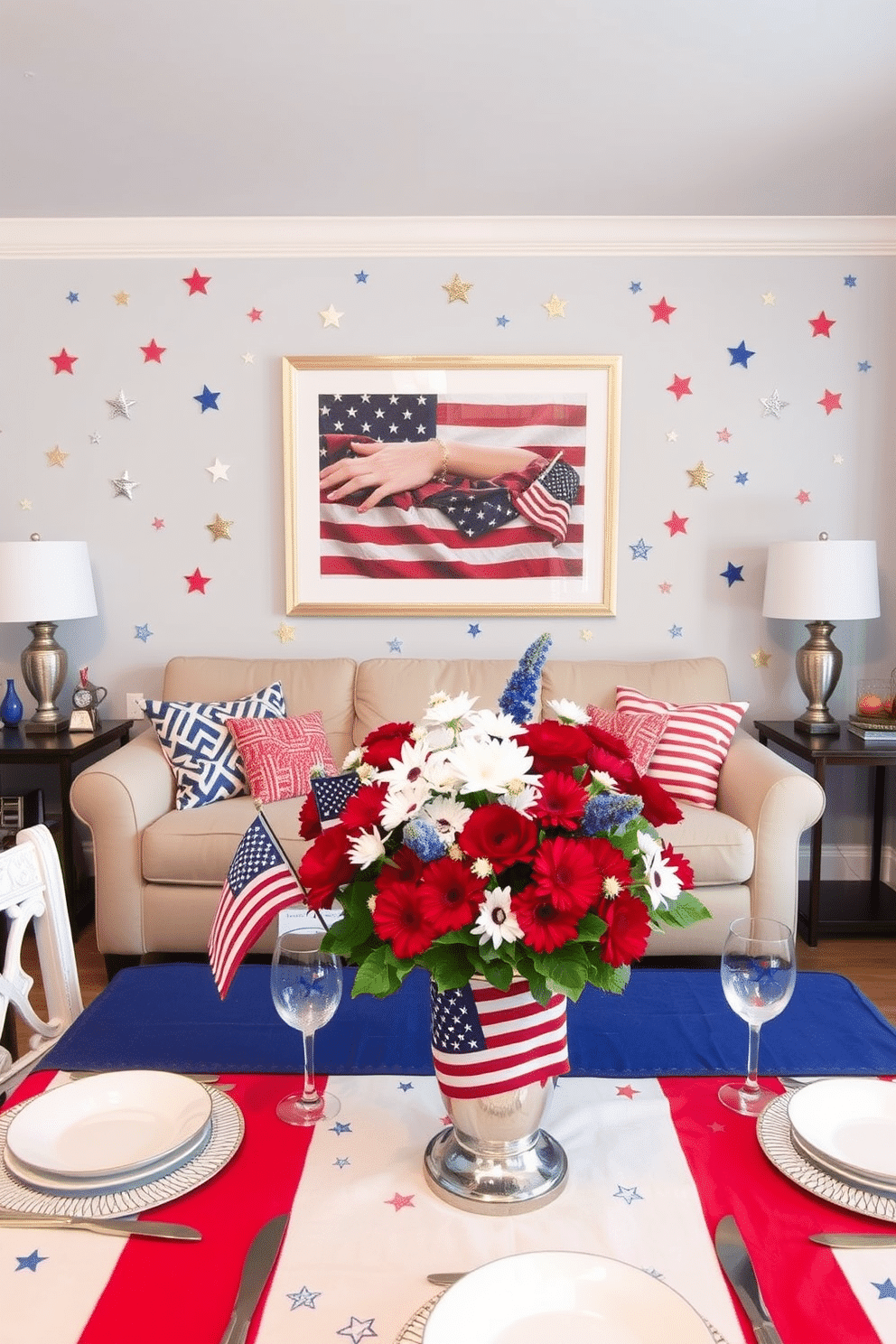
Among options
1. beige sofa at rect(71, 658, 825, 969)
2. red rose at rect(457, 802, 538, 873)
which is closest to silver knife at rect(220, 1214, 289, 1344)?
red rose at rect(457, 802, 538, 873)

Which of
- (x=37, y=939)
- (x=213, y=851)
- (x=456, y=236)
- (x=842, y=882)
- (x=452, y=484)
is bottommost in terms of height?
(x=842, y=882)

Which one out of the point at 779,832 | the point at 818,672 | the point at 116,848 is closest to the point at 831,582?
the point at 818,672

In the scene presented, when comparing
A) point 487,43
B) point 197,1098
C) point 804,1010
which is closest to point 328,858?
point 197,1098

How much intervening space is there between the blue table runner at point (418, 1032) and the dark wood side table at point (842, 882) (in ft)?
6.65

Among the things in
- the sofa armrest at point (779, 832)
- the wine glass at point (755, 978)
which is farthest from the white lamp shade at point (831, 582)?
the wine glass at point (755, 978)

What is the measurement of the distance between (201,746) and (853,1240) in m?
2.71

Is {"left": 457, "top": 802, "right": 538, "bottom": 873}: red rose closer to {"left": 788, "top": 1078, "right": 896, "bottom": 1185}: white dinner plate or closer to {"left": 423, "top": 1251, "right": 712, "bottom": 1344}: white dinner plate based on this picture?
{"left": 423, "top": 1251, "right": 712, "bottom": 1344}: white dinner plate

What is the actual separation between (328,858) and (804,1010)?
737 millimetres

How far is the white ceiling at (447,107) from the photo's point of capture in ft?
7.66

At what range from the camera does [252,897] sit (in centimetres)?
116

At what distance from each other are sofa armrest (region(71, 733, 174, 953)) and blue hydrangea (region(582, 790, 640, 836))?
7.77ft

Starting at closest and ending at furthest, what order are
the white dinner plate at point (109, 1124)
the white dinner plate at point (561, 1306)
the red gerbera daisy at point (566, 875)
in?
the white dinner plate at point (561, 1306)
the red gerbera daisy at point (566, 875)
the white dinner plate at point (109, 1124)

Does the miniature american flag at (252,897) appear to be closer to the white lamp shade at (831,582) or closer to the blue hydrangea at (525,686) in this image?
the blue hydrangea at (525,686)

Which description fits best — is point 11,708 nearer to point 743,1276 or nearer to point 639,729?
point 639,729
